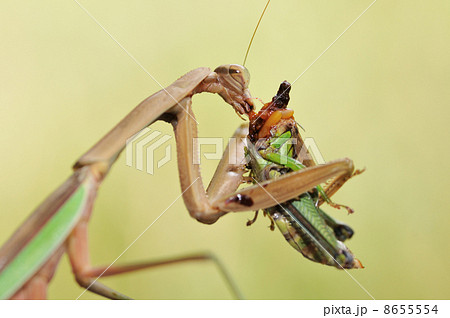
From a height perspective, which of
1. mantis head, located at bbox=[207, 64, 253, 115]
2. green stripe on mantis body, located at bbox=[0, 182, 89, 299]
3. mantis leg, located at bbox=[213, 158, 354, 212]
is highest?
mantis head, located at bbox=[207, 64, 253, 115]

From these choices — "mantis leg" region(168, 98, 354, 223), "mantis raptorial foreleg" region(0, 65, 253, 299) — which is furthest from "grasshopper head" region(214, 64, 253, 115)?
"mantis raptorial foreleg" region(0, 65, 253, 299)

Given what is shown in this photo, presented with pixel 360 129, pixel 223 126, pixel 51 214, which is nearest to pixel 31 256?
pixel 51 214

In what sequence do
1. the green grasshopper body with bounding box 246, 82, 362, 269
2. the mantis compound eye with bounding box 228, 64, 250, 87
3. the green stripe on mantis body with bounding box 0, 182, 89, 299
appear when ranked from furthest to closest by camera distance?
the mantis compound eye with bounding box 228, 64, 250, 87
the green grasshopper body with bounding box 246, 82, 362, 269
the green stripe on mantis body with bounding box 0, 182, 89, 299

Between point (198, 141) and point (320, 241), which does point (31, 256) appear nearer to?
point (198, 141)

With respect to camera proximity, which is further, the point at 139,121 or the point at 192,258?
the point at 139,121

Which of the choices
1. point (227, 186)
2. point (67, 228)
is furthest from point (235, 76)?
point (67, 228)

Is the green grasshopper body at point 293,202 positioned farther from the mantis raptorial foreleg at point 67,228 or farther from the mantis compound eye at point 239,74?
the mantis raptorial foreleg at point 67,228

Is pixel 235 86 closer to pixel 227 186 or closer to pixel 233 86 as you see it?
pixel 233 86

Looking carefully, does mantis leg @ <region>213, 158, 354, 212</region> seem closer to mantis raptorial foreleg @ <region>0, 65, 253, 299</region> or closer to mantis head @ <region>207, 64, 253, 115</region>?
mantis raptorial foreleg @ <region>0, 65, 253, 299</region>

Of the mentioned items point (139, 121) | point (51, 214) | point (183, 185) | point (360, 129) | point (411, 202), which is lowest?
point (51, 214)
